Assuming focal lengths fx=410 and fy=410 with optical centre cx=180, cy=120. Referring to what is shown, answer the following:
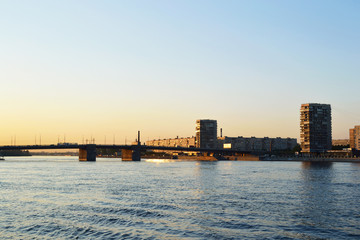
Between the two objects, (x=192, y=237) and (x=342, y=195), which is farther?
(x=342, y=195)

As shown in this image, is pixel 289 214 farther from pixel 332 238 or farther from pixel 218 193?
pixel 218 193

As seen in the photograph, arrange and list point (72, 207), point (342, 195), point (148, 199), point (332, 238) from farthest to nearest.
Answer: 1. point (342, 195)
2. point (148, 199)
3. point (72, 207)
4. point (332, 238)

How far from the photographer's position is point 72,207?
45938 millimetres

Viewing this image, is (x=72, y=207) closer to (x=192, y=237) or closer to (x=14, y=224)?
(x=14, y=224)

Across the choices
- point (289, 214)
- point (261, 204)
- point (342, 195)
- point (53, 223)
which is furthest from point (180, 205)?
point (342, 195)

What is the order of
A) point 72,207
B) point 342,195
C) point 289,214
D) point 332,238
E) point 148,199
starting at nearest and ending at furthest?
point 332,238
point 289,214
point 72,207
point 148,199
point 342,195

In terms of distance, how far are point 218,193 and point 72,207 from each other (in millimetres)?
22792

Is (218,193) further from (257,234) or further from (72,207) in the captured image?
(257,234)

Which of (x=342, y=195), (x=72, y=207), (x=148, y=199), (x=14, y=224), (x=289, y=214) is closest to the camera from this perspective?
(x=14, y=224)

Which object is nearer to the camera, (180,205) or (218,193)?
(180,205)

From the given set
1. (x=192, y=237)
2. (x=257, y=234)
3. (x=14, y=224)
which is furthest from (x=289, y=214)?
(x=14, y=224)

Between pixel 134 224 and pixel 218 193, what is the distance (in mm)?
25868

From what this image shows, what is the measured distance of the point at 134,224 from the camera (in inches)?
1431

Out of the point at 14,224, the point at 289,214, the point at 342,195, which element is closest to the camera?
the point at 14,224
